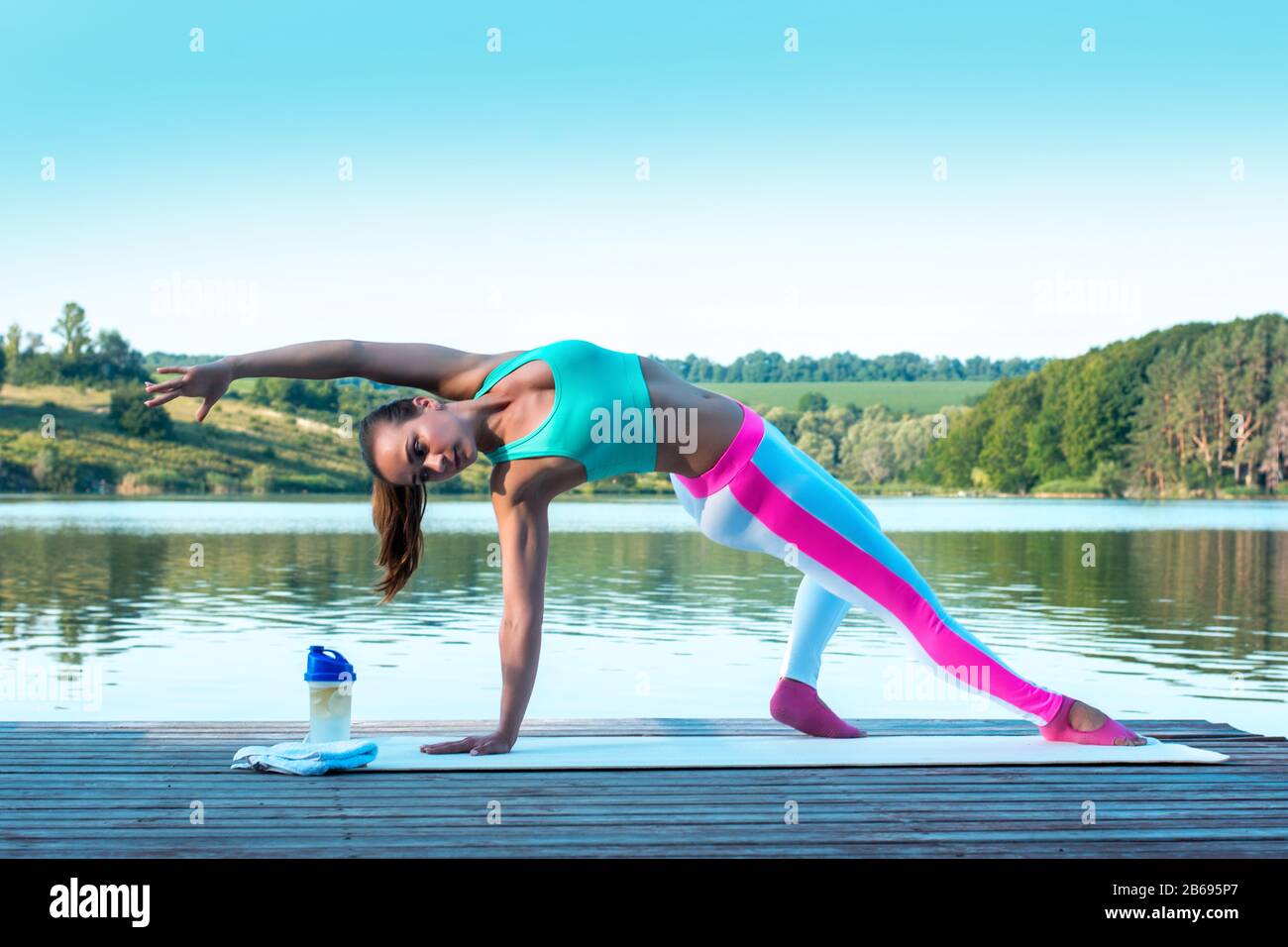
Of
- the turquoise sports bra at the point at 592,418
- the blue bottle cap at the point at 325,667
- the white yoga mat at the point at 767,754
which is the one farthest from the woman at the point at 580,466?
the blue bottle cap at the point at 325,667

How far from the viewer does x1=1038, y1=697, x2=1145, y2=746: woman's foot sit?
452cm

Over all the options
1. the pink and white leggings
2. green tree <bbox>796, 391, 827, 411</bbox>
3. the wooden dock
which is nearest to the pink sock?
the pink and white leggings

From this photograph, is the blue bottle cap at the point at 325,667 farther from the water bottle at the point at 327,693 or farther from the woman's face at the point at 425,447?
the woman's face at the point at 425,447

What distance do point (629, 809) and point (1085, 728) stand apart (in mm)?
1800

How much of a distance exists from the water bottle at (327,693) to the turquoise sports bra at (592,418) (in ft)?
2.76

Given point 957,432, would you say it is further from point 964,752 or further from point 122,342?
point 964,752

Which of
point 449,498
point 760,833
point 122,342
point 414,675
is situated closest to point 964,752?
point 760,833

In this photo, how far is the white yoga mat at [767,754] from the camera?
165 inches

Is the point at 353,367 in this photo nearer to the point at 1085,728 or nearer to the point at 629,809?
the point at 629,809

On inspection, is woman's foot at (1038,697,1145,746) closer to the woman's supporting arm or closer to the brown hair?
the woman's supporting arm

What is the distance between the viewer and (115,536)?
110ft

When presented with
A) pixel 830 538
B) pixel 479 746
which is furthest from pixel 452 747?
pixel 830 538

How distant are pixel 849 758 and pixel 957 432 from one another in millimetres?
92952
